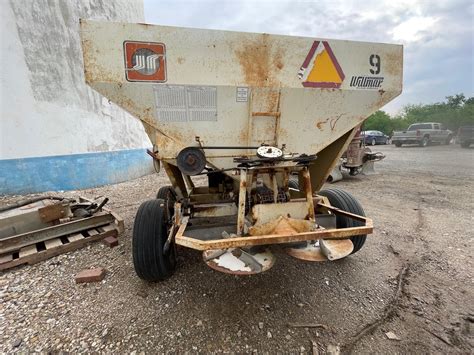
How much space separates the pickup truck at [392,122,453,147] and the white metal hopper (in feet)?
70.0

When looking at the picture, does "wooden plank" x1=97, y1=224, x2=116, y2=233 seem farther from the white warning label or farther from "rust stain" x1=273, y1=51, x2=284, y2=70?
"rust stain" x1=273, y1=51, x2=284, y2=70

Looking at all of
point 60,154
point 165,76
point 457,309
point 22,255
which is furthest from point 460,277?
point 60,154

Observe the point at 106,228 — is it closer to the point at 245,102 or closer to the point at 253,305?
the point at 253,305

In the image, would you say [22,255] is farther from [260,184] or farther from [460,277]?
[460,277]

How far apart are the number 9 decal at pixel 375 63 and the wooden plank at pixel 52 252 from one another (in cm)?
380

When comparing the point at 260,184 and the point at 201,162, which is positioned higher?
the point at 201,162

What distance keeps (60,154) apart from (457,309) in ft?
24.3

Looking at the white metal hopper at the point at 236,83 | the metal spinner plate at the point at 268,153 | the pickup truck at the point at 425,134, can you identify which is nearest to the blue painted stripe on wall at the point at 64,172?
the white metal hopper at the point at 236,83

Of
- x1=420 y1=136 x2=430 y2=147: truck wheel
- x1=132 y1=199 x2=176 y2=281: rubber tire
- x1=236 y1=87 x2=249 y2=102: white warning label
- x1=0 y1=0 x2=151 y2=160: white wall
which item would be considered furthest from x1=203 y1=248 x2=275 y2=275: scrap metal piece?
x1=420 y1=136 x2=430 y2=147: truck wheel

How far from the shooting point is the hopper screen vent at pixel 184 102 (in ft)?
7.72

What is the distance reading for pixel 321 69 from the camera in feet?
8.61

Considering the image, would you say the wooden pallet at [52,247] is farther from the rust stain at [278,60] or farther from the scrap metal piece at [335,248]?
the rust stain at [278,60]

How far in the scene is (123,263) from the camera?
2988mm

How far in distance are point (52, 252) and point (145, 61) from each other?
2.47m
